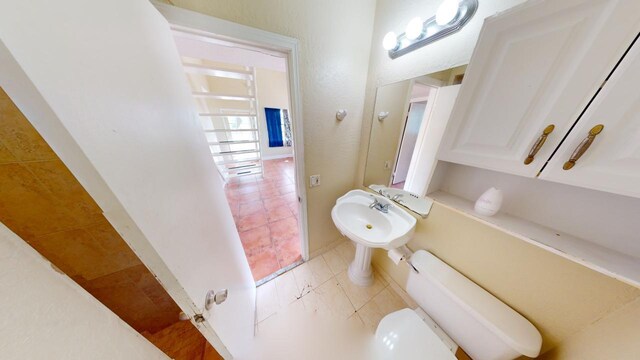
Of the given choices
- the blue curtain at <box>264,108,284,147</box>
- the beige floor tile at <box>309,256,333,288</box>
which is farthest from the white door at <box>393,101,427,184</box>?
the blue curtain at <box>264,108,284,147</box>

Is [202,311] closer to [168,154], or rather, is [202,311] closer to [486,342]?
[168,154]

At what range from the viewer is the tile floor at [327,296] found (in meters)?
1.21

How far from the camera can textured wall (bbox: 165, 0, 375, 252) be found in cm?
85

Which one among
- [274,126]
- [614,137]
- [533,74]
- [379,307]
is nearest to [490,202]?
[614,137]

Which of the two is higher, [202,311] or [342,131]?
[342,131]

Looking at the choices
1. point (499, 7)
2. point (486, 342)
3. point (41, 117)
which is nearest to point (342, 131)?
point (499, 7)

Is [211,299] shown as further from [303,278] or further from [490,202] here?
[490,202]

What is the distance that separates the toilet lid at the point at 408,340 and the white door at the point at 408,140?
0.89 meters

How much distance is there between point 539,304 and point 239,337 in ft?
4.47

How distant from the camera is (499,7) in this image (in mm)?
654

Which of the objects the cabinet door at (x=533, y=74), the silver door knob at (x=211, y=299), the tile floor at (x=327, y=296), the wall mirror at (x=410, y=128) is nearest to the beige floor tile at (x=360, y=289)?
the tile floor at (x=327, y=296)

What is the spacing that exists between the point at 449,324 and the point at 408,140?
110 centimetres

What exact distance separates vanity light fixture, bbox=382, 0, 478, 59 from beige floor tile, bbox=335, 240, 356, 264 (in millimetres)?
1650

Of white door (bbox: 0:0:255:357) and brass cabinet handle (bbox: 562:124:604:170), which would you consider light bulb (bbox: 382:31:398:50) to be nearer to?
brass cabinet handle (bbox: 562:124:604:170)
